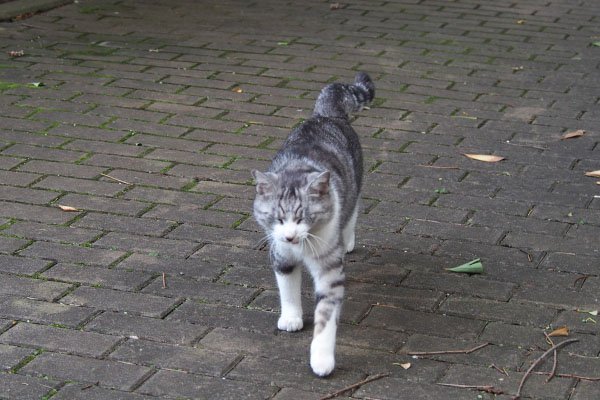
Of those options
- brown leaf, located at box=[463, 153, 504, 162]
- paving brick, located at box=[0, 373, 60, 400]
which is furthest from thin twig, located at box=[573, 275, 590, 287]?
paving brick, located at box=[0, 373, 60, 400]

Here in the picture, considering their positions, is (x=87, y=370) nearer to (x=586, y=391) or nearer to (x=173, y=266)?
(x=173, y=266)

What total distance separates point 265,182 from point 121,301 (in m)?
1.01

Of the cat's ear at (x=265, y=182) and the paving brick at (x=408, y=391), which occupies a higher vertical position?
Answer: the cat's ear at (x=265, y=182)

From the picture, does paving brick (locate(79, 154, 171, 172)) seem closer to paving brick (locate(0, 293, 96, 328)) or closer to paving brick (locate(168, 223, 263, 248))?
paving brick (locate(168, 223, 263, 248))

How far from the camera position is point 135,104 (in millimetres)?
7176

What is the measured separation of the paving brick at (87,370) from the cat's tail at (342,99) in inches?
73.9

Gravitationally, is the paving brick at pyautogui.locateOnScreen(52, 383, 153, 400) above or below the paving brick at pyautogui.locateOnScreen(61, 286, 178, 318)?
above

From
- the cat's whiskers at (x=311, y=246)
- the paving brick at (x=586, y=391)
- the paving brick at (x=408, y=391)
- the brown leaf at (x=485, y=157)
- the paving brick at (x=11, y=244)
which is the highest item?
the cat's whiskers at (x=311, y=246)

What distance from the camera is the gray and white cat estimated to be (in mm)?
3947

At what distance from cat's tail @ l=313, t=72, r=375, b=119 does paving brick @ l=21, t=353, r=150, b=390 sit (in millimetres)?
1878

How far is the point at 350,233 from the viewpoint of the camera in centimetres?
480

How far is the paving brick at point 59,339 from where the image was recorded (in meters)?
4.01

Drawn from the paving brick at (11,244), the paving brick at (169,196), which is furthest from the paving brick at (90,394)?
the paving brick at (169,196)

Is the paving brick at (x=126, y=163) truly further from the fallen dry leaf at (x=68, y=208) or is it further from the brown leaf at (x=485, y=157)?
the brown leaf at (x=485, y=157)
